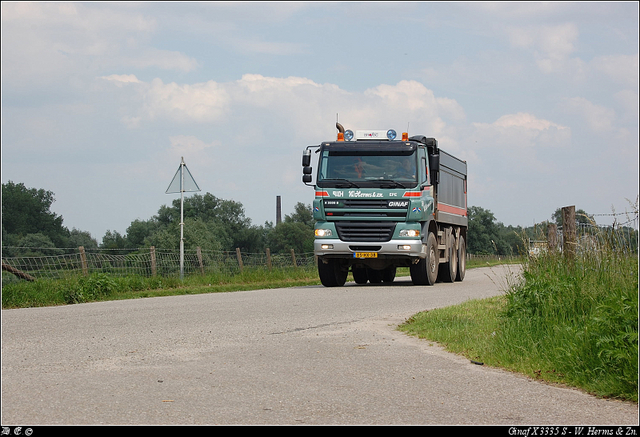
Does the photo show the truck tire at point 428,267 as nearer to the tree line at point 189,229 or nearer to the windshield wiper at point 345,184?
the windshield wiper at point 345,184

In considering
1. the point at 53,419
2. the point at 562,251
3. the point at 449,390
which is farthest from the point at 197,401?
the point at 562,251

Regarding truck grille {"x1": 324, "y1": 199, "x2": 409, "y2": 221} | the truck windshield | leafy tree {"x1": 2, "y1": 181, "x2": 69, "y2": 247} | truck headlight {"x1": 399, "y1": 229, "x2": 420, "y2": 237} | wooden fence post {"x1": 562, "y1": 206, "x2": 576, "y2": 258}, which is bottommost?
wooden fence post {"x1": 562, "y1": 206, "x2": 576, "y2": 258}

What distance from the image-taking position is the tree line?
279ft

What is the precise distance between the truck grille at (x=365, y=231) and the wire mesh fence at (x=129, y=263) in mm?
5540

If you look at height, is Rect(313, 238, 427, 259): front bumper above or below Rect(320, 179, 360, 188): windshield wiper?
below

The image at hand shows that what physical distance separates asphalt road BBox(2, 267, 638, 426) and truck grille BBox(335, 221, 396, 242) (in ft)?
24.2

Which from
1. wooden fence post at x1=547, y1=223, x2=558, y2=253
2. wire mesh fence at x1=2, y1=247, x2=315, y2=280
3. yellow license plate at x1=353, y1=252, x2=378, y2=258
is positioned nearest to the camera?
wooden fence post at x1=547, y1=223, x2=558, y2=253

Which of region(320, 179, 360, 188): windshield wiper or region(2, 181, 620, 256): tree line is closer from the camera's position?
region(320, 179, 360, 188): windshield wiper

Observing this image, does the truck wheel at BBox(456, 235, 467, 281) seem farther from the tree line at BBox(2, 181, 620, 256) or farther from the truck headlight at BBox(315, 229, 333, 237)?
the tree line at BBox(2, 181, 620, 256)

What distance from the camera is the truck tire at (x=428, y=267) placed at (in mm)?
19750

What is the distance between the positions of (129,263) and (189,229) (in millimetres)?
61749

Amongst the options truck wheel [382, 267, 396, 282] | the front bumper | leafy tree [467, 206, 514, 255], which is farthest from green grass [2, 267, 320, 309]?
leafy tree [467, 206, 514, 255]

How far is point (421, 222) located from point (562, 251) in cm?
940

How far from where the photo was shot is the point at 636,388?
5.77 meters
